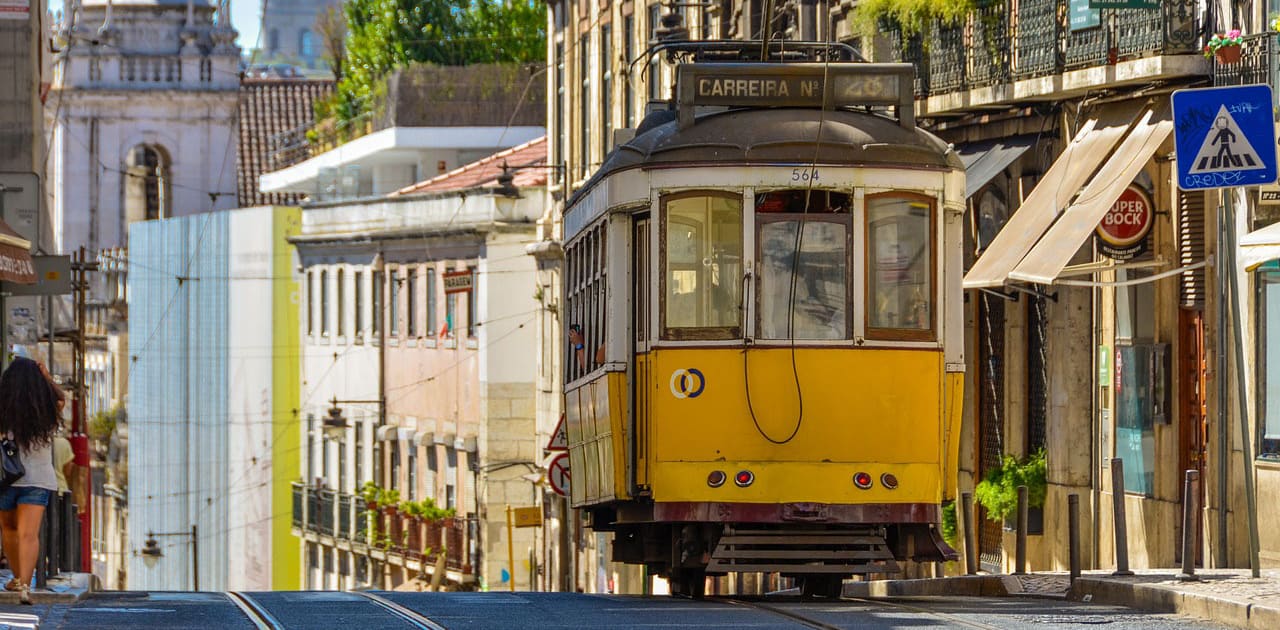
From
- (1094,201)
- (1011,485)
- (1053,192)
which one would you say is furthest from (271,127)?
(1094,201)

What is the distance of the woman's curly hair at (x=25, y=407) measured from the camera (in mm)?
17047

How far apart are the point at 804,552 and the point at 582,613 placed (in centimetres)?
249

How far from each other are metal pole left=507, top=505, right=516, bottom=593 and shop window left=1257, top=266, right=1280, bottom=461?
67.9 feet

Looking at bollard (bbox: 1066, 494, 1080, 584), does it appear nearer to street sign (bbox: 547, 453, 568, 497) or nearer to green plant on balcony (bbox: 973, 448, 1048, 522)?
green plant on balcony (bbox: 973, 448, 1048, 522)

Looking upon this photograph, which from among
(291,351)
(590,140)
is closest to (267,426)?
(291,351)

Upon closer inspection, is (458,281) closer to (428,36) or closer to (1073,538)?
(428,36)

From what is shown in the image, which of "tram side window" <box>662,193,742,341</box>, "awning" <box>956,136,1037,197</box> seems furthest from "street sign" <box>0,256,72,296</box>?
"tram side window" <box>662,193,742,341</box>

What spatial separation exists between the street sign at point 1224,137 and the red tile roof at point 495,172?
112 feet

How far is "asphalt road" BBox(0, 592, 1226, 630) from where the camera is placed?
15500mm

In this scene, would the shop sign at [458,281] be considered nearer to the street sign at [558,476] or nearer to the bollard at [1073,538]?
the street sign at [558,476]

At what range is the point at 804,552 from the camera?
18.9 m

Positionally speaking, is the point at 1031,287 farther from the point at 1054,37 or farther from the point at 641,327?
the point at 641,327

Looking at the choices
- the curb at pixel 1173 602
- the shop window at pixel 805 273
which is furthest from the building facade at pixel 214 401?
the curb at pixel 1173 602

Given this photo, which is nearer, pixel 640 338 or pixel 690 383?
pixel 690 383
